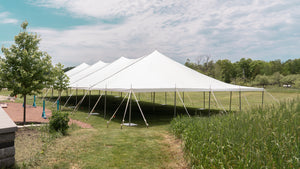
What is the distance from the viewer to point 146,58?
1439 cm

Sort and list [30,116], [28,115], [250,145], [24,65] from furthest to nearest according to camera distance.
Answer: [28,115] → [30,116] → [24,65] → [250,145]

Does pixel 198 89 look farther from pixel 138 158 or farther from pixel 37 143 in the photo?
pixel 37 143

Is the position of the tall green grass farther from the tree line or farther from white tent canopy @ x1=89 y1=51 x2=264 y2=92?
the tree line

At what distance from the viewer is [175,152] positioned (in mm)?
6223

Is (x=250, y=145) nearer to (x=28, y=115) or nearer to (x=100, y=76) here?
(x=28, y=115)

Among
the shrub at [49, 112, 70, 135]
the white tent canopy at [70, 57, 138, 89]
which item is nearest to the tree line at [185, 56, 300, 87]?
the white tent canopy at [70, 57, 138, 89]

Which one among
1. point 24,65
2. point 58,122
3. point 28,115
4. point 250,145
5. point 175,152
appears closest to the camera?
point 250,145

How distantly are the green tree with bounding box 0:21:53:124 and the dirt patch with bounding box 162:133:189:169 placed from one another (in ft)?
20.1

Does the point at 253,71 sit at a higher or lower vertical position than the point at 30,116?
higher

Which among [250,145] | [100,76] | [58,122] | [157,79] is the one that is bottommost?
[58,122]

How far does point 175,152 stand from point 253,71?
91157mm

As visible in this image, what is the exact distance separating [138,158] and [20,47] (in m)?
7.51

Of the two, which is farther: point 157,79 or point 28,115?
point 28,115

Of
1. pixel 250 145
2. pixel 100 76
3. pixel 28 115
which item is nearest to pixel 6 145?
pixel 250 145
